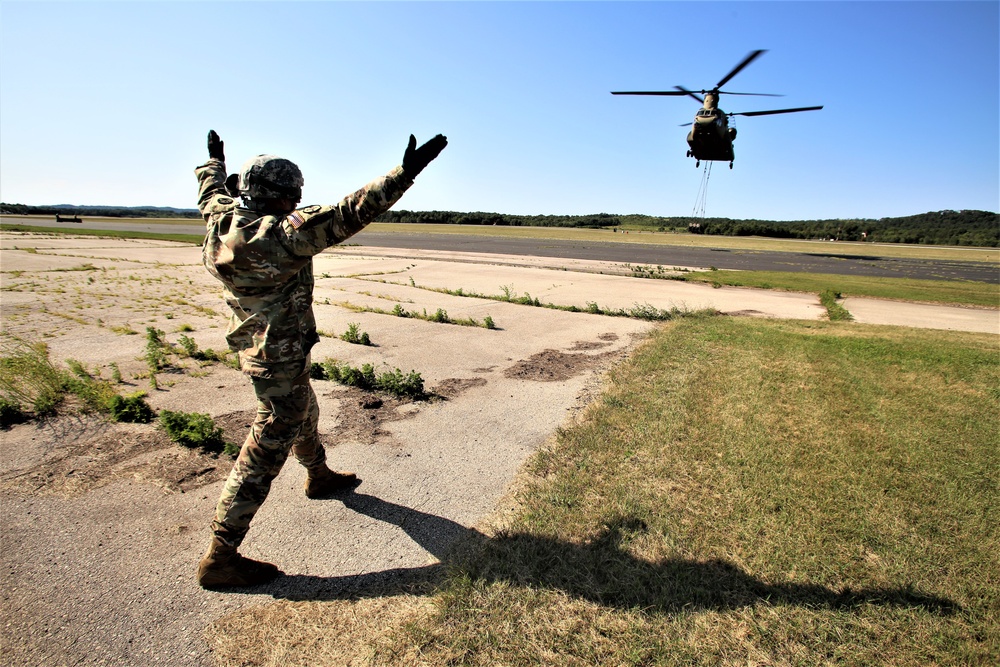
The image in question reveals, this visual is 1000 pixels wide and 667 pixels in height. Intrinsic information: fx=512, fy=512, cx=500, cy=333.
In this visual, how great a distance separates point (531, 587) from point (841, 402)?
5.04 metres

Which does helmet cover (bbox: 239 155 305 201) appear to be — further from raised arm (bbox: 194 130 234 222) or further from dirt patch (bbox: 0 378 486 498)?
dirt patch (bbox: 0 378 486 498)

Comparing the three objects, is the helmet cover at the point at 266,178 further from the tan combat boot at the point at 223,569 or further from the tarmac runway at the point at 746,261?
the tarmac runway at the point at 746,261

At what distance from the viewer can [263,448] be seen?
9.85 ft

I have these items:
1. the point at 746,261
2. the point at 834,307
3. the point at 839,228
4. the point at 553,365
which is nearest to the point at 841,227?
the point at 839,228

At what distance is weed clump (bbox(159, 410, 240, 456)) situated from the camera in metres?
4.46

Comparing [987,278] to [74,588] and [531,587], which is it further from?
[74,588]

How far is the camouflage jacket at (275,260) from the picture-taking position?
2.84m

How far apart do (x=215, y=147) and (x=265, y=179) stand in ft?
4.50

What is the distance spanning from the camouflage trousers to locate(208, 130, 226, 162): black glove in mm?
1981

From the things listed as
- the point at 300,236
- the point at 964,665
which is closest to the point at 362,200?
the point at 300,236

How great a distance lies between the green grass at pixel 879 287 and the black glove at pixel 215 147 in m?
18.8

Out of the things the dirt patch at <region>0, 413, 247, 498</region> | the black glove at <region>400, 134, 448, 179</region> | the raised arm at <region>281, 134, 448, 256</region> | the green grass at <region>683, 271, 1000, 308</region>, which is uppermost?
the black glove at <region>400, 134, 448, 179</region>

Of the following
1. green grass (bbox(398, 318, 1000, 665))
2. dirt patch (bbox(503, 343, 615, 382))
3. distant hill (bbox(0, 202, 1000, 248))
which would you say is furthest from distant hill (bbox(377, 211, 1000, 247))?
green grass (bbox(398, 318, 1000, 665))

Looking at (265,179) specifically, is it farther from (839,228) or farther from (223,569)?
(839,228)
